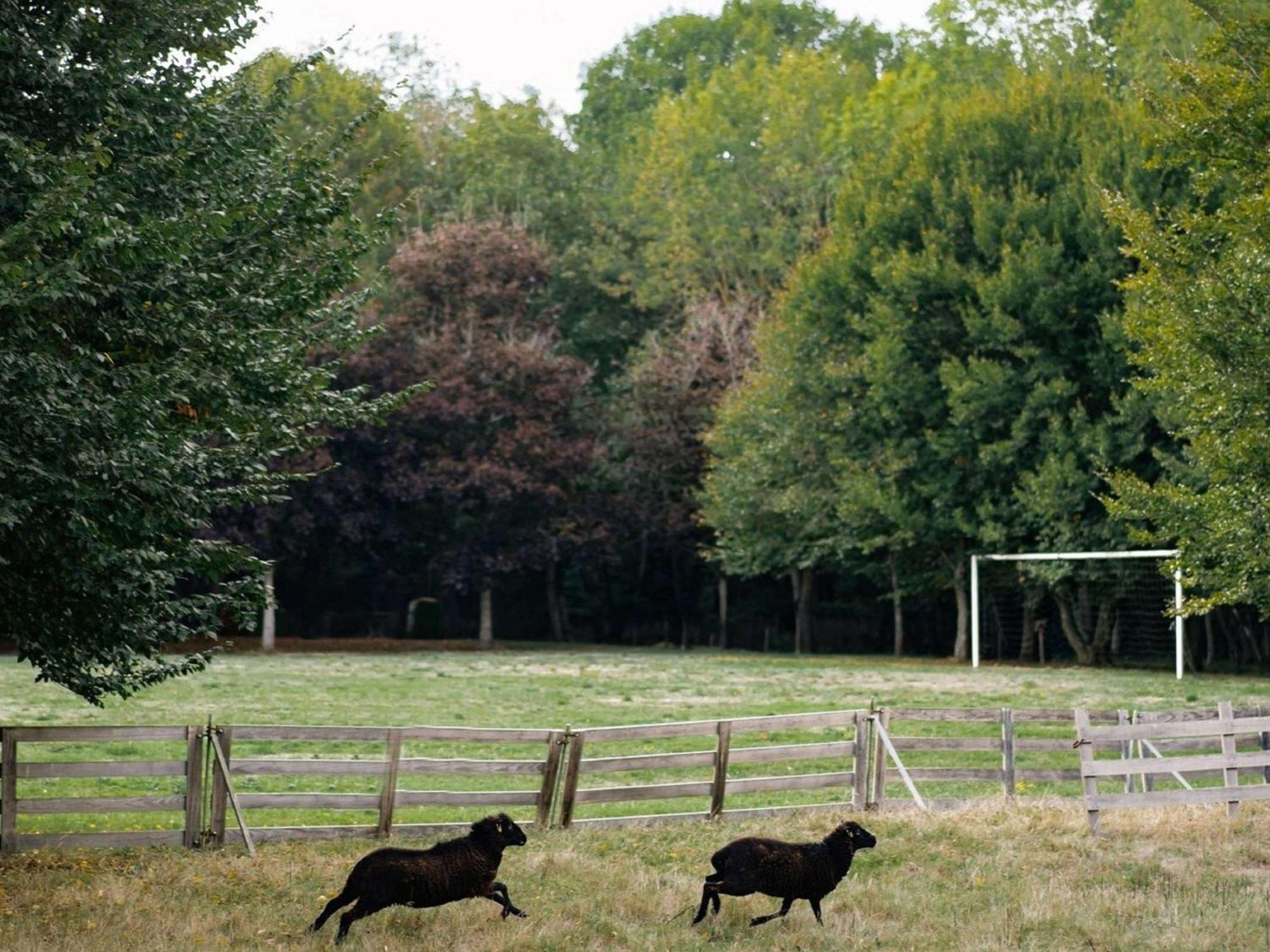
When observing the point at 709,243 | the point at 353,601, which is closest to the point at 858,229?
the point at 709,243

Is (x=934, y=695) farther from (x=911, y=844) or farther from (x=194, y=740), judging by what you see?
(x=194, y=740)

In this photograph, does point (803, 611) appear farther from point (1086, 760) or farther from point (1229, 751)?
point (1086, 760)

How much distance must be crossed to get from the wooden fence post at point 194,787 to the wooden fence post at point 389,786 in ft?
5.48

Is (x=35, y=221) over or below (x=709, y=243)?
below

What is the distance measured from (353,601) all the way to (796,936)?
1851 inches

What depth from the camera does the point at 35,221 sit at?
9477mm

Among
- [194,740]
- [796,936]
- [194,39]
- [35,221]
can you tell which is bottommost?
[796,936]

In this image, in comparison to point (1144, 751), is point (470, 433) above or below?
above

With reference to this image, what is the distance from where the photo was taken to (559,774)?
635 inches

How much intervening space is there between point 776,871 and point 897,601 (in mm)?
36911

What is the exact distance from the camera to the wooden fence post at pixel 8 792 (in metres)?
13.9

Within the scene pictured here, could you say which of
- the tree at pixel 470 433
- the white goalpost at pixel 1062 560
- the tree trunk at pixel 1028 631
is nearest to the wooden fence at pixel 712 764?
the white goalpost at pixel 1062 560

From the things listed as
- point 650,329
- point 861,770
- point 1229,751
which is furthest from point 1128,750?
point 650,329

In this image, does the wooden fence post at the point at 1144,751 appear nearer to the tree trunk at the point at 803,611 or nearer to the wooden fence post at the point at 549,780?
the wooden fence post at the point at 549,780
